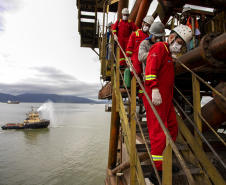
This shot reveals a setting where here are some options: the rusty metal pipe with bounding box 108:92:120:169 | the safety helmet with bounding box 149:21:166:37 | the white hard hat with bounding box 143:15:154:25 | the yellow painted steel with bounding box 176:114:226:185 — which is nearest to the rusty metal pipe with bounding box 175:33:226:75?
the safety helmet with bounding box 149:21:166:37

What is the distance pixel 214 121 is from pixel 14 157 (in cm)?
3099

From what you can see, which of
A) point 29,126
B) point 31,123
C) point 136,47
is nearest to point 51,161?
point 31,123

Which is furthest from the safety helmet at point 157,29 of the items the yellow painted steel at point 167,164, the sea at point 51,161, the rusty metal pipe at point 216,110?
the sea at point 51,161

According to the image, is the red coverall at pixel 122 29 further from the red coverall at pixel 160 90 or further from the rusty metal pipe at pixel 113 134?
the red coverall at pixel 160 90

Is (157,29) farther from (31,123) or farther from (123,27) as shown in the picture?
(31,123)

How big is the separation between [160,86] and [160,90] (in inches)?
2.3

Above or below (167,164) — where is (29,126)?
below

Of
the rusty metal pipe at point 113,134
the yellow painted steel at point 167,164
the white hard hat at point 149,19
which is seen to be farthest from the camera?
the rusty metal pipe at point 113,134

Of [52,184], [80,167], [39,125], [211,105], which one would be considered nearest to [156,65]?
[211,105]

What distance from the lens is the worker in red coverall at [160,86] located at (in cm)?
198

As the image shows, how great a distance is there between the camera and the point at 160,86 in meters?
2.19

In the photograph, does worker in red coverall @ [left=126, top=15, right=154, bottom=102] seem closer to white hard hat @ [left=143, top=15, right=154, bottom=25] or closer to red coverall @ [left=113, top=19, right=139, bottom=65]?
white hard hat @ [left=143, top=15, right=154, bottom=25]

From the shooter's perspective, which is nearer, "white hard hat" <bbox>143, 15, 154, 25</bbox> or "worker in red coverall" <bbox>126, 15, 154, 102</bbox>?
"white hard hat" <bbox>143, 15, 154, 25</bbox>

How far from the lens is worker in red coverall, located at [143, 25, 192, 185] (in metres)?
1.98
